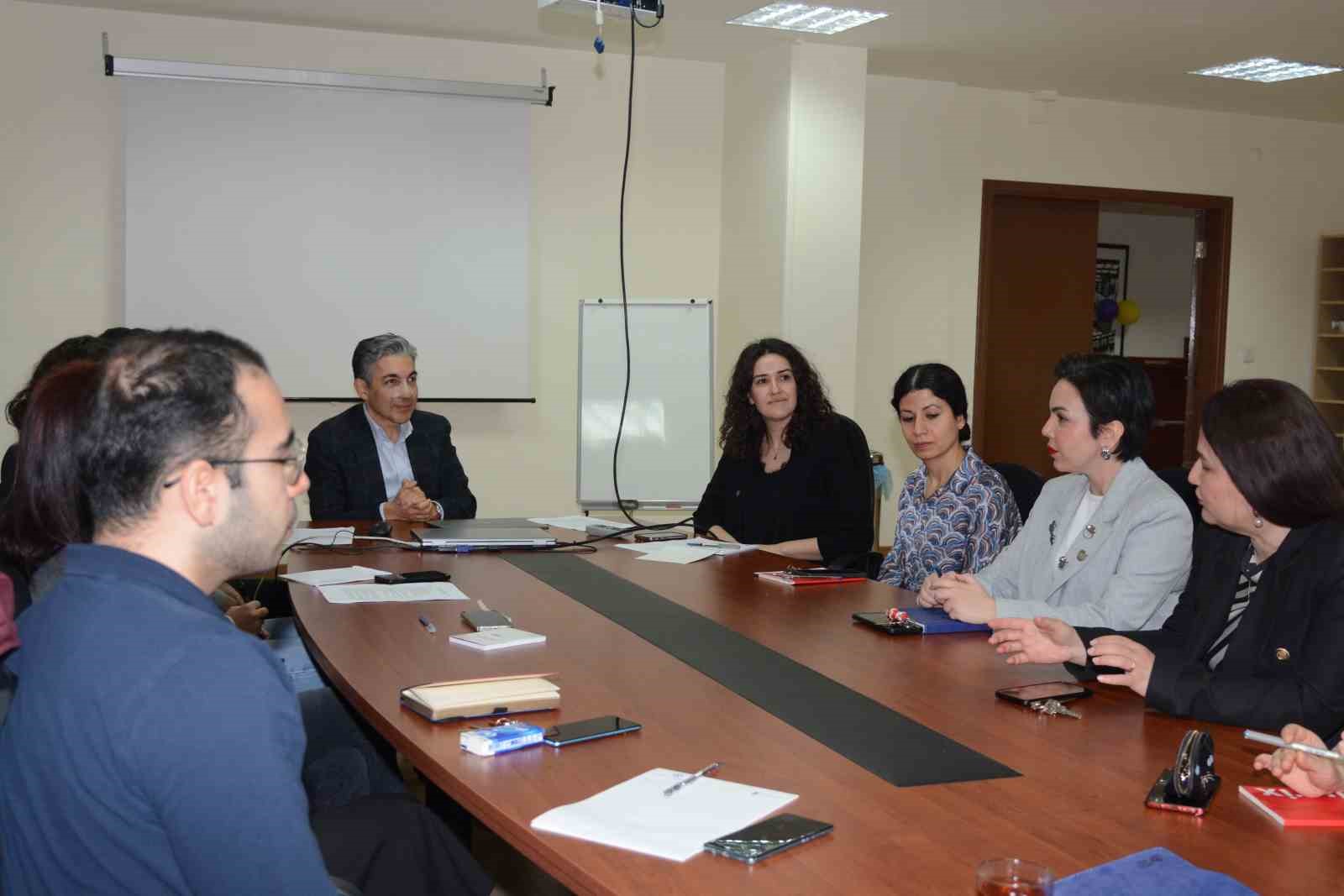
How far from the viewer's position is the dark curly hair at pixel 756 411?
13.2 feet

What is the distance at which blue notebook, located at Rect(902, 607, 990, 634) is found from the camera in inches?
99.3

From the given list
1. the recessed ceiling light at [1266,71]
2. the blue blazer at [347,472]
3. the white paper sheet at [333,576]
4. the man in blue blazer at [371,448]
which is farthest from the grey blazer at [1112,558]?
the recessed ceiling light at [1266,71]

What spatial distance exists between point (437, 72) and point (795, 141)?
1.77 metres

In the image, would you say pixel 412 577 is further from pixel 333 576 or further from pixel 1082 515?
pixel 1082 515

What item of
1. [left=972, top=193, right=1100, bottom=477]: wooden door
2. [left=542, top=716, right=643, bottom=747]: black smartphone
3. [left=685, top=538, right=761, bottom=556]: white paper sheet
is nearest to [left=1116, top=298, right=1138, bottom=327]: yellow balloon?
[left=972, top=193, right=1100, bottom=477]: wooden door

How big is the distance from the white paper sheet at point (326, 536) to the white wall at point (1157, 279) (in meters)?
7.92

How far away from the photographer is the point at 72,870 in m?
1.14

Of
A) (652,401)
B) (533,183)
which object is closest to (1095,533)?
(652,401)

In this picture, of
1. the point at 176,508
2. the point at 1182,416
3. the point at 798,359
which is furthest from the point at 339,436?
the point at 1182,416

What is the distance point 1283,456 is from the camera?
2.03 m

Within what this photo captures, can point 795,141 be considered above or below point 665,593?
above

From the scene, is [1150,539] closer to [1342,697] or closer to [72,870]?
[1342,697]

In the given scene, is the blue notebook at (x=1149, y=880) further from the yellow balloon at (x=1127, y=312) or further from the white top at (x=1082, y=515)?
the yellow balloon at (x=1127, y=312)

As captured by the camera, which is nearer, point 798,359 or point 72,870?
point 72,870
